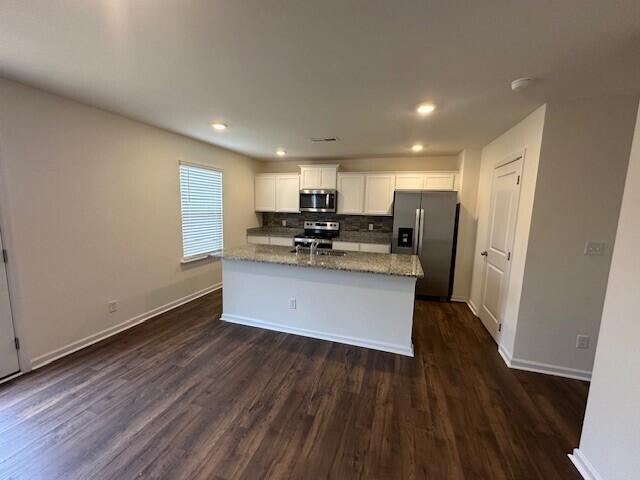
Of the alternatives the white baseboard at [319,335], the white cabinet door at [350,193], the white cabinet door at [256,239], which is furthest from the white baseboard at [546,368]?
the white cabinet door at [256,239]

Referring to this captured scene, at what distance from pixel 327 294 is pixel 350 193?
2.62m

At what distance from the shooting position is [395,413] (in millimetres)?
2006

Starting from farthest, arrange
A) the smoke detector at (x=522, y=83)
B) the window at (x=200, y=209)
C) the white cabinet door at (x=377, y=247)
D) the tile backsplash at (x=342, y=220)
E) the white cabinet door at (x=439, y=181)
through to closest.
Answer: the tile backsplash at (x=342, y=220)
the white cabinet door at (x=377, y=247)
the white cabinet door at (x=439, y=181)
the window at (x=200, y=209)
the smoke detector at (x=522, y=83)

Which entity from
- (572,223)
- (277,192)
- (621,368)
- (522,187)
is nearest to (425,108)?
(522,187)

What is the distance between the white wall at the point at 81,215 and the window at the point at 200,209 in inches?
6.3

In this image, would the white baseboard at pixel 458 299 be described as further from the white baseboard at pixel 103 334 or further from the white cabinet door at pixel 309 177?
the white baseboard at pixel 103 334

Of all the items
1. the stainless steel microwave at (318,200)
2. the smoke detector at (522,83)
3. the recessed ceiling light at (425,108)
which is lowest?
the stainless steel microwave at (318,200)

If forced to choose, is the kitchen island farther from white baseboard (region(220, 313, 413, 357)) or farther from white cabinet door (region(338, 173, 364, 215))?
white cabinet door (region(338, 173, 364, 215))

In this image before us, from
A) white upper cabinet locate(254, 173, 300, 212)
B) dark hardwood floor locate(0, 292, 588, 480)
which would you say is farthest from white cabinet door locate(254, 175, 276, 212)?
dark hardwood floor locate(0, 292, 588, 480)

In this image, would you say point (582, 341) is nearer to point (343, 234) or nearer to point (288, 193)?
point (343, 234)

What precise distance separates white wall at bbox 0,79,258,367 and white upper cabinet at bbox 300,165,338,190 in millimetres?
2108

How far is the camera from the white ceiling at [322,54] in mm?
1303

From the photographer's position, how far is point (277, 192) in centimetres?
564

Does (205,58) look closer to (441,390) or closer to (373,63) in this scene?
(373,63)
